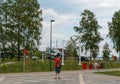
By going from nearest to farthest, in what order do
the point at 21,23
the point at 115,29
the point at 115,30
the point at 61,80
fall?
1. the point at 61,80
2. the point at 21,23
3. the point at 115,30
4. the point at 115,29

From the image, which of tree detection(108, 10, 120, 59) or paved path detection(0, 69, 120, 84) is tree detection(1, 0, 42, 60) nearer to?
tree detection(108, 10, 120, 59)

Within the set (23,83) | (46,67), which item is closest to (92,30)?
(46,67)

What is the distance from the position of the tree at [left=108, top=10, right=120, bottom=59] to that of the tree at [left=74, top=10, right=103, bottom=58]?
12.4 ft

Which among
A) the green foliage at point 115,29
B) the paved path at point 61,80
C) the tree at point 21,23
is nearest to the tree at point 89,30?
the green foliage at point 115,29

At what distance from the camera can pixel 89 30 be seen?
245 feet

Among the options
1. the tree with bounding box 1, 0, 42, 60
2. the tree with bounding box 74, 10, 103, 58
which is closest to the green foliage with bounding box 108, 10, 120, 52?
the tree with bounding box 74, 10, 103, 58

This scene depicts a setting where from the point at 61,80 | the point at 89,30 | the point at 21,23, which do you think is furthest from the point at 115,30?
the point at 61,80

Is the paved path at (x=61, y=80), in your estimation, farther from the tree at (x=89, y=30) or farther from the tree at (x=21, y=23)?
the tree at (x=89, y=30)

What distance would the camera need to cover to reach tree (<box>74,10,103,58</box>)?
245 feet

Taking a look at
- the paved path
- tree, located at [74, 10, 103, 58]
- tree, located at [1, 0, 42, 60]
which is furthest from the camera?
tree, located at [74, 10, 103, 58]

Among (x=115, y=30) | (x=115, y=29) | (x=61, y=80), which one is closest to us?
(x=61, y=80)

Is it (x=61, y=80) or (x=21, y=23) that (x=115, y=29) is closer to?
(x=21, y=23)

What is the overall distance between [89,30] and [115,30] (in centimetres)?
600

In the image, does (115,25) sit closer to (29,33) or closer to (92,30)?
(92,30)
